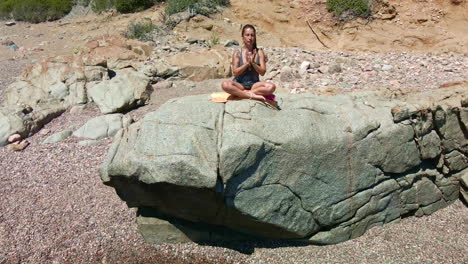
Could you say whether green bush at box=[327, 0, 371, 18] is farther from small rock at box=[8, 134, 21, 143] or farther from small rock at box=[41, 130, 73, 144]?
small rock at box=[8, 134, 21, 143]

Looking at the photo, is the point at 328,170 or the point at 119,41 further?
the point at 119,41

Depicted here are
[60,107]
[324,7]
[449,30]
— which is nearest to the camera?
[60,107]

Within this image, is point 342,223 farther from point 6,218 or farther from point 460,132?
point 6,218

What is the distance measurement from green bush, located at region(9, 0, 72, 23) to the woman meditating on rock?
22.8 metres

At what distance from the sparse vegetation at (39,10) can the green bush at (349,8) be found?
18.1 m

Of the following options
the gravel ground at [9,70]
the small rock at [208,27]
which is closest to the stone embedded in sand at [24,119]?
the gravel ground at [9,70]

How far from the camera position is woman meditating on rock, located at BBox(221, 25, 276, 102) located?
5445 millimetres

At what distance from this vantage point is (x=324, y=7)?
15.5 metres

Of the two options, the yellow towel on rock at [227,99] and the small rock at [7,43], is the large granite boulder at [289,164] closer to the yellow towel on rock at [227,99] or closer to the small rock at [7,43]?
the yellow towel on rock at [227,99]

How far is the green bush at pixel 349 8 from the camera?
14531mm

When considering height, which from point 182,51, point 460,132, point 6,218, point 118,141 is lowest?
point 182,51

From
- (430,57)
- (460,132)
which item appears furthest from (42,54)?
(460,132)

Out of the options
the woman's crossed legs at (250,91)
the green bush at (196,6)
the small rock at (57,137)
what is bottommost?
the green bush at (196,6)

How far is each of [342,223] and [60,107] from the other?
27.2 feet
